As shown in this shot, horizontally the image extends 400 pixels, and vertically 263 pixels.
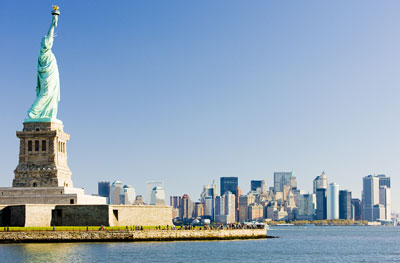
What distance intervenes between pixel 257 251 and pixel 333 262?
31.8ft

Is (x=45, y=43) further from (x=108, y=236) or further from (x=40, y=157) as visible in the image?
(x=108, y=236)

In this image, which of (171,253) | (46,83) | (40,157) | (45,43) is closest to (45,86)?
(46,83)

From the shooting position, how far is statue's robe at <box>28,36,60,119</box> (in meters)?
87.0

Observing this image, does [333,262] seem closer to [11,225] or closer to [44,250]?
[44,250]

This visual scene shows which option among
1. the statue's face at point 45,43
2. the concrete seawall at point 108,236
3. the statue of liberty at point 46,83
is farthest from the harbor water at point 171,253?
the statue's face at point 45,43

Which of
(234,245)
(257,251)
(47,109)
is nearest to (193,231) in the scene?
(234,245)

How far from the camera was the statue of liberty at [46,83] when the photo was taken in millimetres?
86875

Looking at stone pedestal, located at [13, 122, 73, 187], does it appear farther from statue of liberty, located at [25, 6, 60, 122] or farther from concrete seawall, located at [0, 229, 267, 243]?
concrete seawall, located at [0, 229, 267, 243]

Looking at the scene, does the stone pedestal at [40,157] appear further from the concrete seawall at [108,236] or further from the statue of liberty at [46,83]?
the concrete seawall at [108,236]

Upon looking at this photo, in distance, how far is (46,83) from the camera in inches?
3433

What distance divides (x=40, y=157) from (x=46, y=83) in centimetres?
898

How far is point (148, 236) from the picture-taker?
79.2m

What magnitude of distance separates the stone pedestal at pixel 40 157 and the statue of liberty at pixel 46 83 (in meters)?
1.55

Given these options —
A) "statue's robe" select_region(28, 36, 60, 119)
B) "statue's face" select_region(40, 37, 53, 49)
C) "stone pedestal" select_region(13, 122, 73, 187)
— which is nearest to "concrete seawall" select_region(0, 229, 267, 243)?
"stone pedestal" select_region(13, 122, 73, 187)
